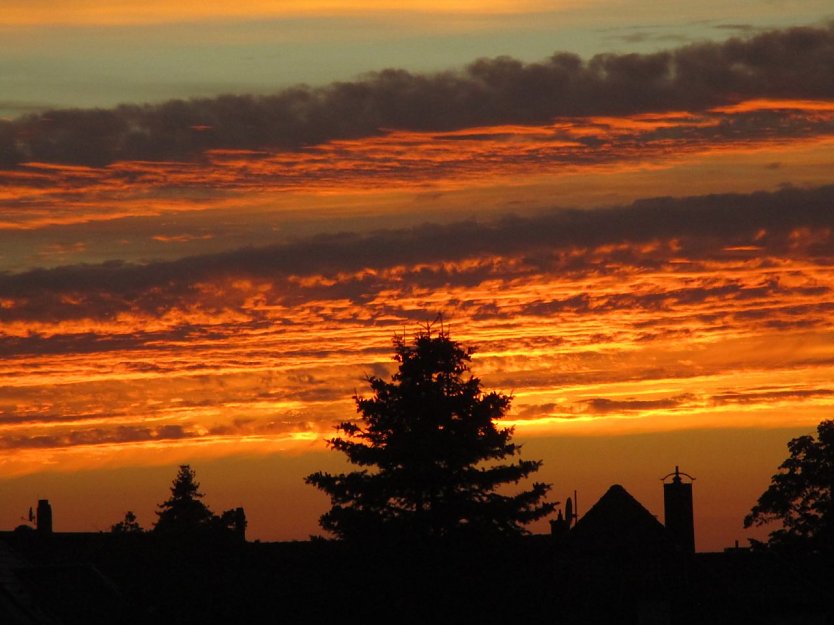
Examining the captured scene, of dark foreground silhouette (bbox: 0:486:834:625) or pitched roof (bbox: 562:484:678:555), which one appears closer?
dark foreground silhouette (bbox: 0:486:834:625)

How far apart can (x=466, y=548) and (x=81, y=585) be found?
2352cm

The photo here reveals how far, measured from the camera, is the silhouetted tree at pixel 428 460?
47.3 m

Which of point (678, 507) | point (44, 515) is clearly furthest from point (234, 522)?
point (678, 507)

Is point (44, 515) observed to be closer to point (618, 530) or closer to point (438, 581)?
point (618, 530)

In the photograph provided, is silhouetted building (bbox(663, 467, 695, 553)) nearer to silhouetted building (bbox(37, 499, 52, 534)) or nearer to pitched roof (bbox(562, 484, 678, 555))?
pitched roof (bbox(562, 484, 678, 555))

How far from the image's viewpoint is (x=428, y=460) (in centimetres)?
4728

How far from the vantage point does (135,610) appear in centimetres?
5603

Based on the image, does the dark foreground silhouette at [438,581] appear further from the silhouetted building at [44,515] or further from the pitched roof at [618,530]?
the silhouetted building at [44,515]

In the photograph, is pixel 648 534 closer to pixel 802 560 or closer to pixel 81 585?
pixel 802 560

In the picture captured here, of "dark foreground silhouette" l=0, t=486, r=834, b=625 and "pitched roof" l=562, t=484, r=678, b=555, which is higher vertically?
"pitched roof" l=562, t=484, r=678, b=555

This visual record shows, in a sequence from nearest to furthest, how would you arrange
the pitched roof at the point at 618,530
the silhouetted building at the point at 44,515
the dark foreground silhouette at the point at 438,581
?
the dark foreground silhouette at the point at 438,581 → the pitched roof at the point at 618,530 → the silhouetted building at the point at 44,515

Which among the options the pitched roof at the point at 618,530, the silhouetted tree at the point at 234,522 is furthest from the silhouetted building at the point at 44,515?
the pitched roof at the point at 618,530

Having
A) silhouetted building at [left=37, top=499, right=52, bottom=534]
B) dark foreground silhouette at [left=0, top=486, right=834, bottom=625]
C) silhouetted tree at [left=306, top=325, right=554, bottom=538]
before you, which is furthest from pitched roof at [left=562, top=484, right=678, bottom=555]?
silhouetted building at [left=37, top=499, right=52, bottom=534]

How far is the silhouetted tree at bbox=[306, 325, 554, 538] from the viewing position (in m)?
47.3
